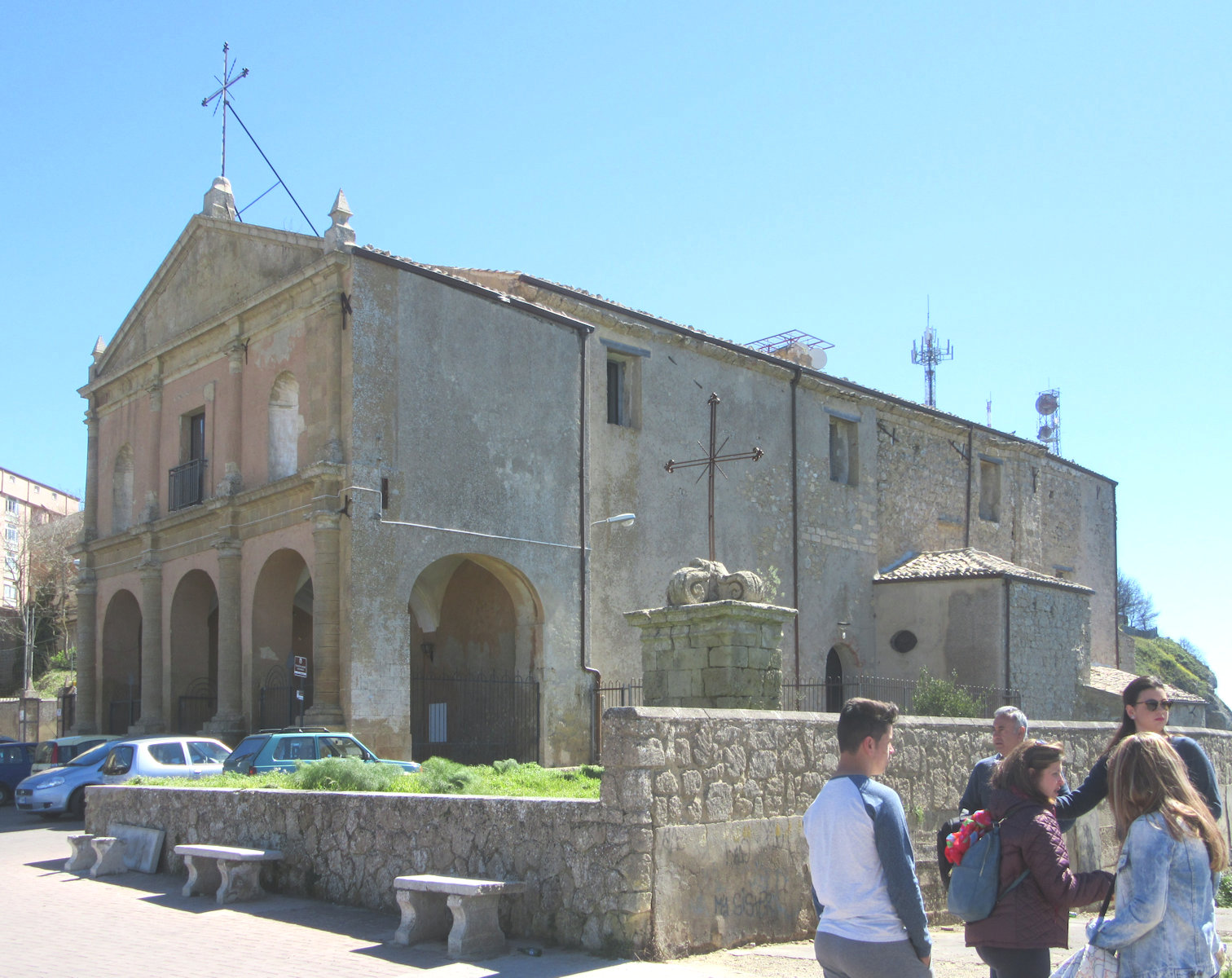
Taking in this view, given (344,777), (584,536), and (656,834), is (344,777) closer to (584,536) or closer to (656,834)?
(656,834)

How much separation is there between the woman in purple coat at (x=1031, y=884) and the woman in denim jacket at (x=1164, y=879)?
0.29 meters

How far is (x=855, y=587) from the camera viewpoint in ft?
92.1

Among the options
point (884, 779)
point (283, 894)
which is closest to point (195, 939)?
point (283, 894)

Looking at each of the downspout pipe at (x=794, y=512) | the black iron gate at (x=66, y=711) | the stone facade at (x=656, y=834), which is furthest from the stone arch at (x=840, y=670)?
the black iron gate at (x=66, y=711)

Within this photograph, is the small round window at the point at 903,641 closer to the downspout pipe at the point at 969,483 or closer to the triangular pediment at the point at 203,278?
the downspout pipe at the point at 969,483

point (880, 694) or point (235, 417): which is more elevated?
point (235, 417)

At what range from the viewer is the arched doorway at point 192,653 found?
23.5m

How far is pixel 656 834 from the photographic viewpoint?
25.2 ft

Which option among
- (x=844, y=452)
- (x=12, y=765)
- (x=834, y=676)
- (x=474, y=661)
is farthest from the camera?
(x=844, y=452)

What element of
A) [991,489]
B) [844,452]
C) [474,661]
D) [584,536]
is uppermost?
[844,452]

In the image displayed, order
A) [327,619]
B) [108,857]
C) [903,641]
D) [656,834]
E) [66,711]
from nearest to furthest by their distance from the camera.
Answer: [656,834], [108,857], [327,619], [903,641], [66,711]

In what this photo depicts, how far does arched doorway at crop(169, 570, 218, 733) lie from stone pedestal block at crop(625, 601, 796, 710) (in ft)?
41.1

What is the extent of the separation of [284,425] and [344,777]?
38.8ft

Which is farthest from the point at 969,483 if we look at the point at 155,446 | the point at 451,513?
the point at 155,446
